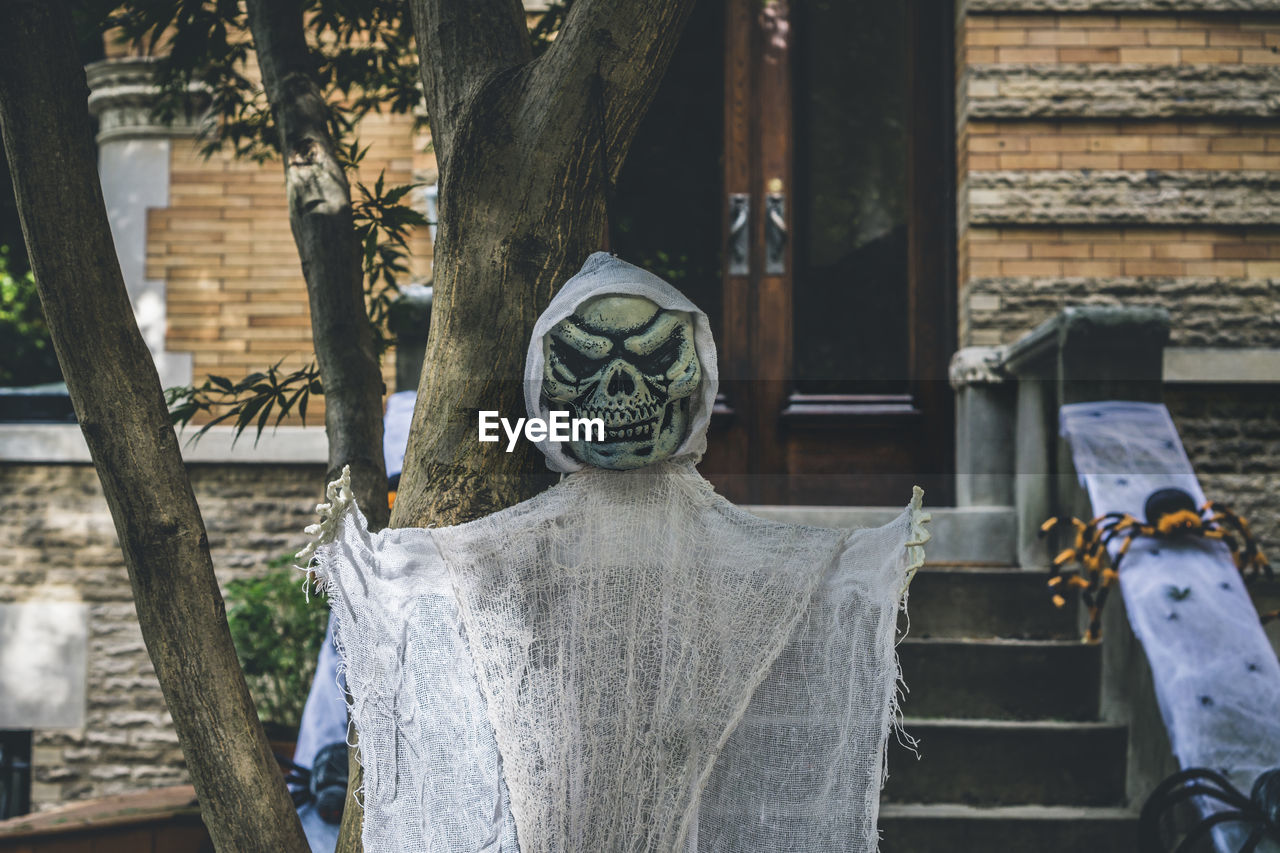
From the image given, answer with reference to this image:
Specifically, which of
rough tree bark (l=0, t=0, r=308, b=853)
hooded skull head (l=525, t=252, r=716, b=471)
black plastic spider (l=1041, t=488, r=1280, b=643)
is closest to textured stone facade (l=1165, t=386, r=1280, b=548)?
black plastic spider (l=1041, t=488, r=1280, b=643)

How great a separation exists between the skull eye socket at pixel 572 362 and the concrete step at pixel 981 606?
2.55m

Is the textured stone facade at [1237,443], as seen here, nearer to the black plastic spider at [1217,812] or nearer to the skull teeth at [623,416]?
the black plastic spider at [1217,812]

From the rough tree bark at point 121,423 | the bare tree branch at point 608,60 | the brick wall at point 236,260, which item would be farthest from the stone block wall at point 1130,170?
the rough tree bark at point 121,423

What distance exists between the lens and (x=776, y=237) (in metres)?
5.62

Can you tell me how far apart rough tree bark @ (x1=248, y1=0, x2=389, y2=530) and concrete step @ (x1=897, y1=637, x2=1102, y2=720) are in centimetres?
205

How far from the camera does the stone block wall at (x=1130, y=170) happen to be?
5262 millimetres

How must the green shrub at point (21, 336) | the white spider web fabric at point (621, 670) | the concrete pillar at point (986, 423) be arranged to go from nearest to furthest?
1. the white spider web fabric at point (621, 670)
2. the concrete pillar at point (986, 423)
3. the green shrub at point (21, 336)

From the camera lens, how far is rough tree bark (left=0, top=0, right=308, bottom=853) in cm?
216

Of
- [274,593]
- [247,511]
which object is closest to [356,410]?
[274,593]

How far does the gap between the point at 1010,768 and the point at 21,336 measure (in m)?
5.48

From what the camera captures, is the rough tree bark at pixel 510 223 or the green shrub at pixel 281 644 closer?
the rough tree bark at pixel 510 223

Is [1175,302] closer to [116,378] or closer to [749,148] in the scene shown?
[749,148]

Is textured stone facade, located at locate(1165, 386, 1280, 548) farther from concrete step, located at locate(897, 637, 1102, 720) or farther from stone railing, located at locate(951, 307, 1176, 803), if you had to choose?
concrete step, located at locate(897, 637, 1102, 720)

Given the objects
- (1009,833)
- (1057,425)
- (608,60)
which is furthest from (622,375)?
(1057,425)
